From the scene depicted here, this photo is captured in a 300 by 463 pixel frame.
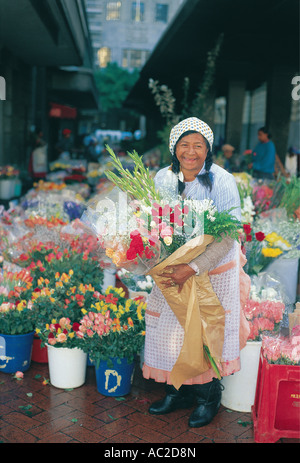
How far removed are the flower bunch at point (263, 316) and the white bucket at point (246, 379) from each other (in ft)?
0.28

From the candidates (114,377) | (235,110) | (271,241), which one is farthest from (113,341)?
(235,110)

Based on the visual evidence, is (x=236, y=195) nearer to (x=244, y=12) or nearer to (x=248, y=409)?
(x=248, y=409)

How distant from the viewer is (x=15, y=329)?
391 centimetres

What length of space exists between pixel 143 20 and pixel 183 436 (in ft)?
82.8

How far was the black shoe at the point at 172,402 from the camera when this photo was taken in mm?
3420

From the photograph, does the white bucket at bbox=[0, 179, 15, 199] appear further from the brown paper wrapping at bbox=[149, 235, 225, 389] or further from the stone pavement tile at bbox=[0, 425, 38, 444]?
the brown paper wrapping at bbox=[149, 235, 225, 389]

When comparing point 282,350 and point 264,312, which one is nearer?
point 282,350

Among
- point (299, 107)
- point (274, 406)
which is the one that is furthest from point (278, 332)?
point (299, 107)

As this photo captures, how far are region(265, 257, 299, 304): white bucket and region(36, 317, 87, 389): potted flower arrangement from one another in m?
2.13

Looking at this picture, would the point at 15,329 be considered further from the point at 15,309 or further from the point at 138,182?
the point at 138,182

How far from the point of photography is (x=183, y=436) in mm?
3160

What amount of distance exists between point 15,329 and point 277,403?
200 cm

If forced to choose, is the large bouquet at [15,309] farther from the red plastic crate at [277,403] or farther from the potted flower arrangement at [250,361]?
the red plastic crate at [277,403]

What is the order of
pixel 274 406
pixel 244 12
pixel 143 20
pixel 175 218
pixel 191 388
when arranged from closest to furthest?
1. pixel 175 218
2. pixel 274 406
3. pixel 191 388
4. pixel 244 12
5. pixel 143 20
